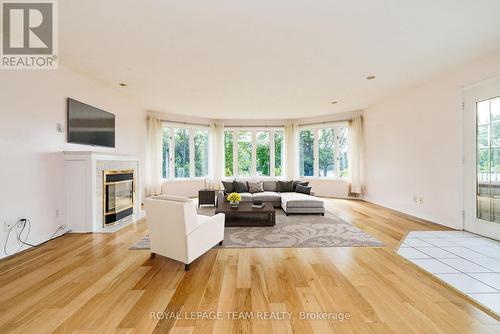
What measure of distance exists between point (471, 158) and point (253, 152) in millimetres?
5588

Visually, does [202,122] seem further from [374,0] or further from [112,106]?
[374,0]

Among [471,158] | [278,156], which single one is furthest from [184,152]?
[471,158]

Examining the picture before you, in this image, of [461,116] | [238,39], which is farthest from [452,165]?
[238,39]

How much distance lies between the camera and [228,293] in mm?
1969

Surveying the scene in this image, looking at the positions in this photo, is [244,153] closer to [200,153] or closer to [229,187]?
[200,153]

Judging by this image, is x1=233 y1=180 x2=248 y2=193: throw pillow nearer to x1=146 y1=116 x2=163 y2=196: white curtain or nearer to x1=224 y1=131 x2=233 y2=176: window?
x1=224 y1=131 x2=233 y2=176: window

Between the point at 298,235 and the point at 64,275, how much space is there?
3049 mm

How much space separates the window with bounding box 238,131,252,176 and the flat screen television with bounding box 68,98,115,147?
409 cm

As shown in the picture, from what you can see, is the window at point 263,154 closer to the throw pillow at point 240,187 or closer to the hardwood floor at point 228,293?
the throw pillow at point 240,187

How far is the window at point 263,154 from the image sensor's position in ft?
25.7

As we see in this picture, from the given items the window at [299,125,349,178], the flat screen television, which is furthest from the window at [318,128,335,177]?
the flat screen television

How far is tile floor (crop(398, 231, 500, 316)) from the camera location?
2008 mm

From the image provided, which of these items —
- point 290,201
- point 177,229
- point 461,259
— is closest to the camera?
point 177,229

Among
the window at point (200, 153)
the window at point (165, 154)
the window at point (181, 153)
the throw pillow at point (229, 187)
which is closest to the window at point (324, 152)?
the throw pillow at point (229, 187)
